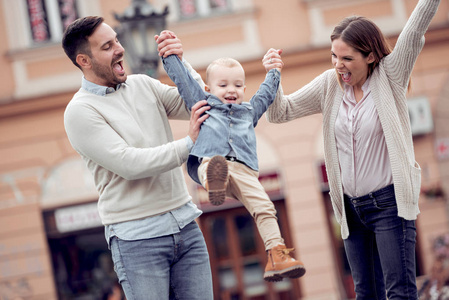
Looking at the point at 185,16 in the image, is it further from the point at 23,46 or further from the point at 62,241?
the point at 62,241

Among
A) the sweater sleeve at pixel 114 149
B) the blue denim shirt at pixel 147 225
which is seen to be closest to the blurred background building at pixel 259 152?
the blue denim shirt at pixel 147 225

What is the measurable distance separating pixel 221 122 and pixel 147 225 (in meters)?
0.57

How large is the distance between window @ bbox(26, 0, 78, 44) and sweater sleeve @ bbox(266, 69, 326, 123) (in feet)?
29.2

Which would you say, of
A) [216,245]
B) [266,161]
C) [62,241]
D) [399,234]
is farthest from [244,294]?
[399,234]

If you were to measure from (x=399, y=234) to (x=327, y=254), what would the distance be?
8.41 meters

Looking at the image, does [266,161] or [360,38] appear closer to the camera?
[360,38]

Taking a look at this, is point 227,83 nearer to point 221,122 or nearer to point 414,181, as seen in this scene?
point 221,122

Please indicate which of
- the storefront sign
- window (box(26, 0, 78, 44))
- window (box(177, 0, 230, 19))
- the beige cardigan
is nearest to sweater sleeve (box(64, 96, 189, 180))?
the beige cardigan

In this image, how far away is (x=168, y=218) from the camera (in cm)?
332

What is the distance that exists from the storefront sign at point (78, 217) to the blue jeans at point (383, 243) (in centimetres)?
850

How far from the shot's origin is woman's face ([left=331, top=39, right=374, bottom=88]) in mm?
3426

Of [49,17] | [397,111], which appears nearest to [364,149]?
[397,111]

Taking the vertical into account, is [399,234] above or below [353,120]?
below

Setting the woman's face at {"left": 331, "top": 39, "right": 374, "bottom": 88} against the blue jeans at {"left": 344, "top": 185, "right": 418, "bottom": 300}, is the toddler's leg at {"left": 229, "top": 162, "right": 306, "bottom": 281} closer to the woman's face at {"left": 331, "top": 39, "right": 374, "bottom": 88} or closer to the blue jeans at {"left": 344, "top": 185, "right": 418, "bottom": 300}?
the blue jeans at {"left": 344, "top": 185, "right": 418, "bottom": 300}
